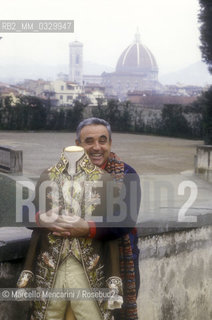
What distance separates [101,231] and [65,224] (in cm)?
16

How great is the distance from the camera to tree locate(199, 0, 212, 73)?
1947 centimetres

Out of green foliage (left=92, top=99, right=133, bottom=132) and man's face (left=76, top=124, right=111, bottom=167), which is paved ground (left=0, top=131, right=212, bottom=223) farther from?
green foliage (left=92, top=99, right=133, bottom=132)

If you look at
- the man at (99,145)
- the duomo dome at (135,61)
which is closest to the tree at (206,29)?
the man at (99,145)

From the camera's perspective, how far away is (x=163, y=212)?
3584 millimetres

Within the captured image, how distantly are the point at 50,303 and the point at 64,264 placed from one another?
189mm

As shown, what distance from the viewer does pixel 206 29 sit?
1991 cm

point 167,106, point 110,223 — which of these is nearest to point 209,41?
point 167,106

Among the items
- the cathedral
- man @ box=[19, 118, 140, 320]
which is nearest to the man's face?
man @ box=[19, 118, 140, 320]

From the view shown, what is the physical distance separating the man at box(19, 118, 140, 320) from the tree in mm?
17791

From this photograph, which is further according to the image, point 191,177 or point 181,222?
point 191,177

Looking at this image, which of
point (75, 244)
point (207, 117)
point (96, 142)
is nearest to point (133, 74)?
point (207, 117)

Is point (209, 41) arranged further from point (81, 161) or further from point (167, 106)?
point (81, 161)

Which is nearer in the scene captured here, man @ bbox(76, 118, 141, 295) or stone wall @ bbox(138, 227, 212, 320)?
man @ bbox(76, 118, 141, 295)

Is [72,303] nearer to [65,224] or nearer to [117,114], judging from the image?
[65,224]
